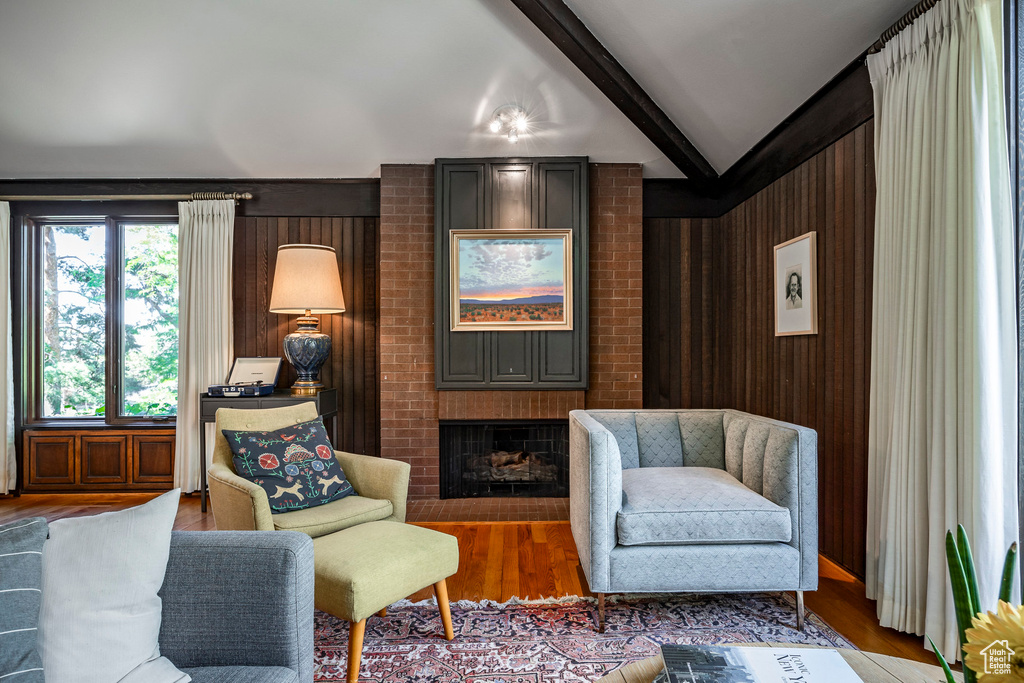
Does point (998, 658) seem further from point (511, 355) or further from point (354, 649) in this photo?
point (511, 355)

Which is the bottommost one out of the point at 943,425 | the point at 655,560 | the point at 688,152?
the point at 655,560

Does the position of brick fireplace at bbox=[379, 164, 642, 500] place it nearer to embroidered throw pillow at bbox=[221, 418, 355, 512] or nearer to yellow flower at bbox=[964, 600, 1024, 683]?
embroidered throw pillow at bbox=[221, 418, 355, 512]

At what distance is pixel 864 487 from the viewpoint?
242 centimetres

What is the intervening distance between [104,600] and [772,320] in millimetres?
3333

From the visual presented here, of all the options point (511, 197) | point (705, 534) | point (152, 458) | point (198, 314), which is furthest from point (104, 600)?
point (152, 458)

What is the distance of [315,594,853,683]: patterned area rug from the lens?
185 centimetres

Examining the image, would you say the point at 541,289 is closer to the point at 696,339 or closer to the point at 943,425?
the point at 696,339

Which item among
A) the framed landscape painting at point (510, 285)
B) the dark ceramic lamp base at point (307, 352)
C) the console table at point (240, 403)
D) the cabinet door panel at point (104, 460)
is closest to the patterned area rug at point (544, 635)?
the console table at point (240, 403)

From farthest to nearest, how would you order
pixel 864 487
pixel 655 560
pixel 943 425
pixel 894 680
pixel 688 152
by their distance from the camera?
pixel 688 152, pixel 864 487, pixel 655 560, pixel 943 425, pixel 894 680

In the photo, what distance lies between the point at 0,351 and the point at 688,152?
5.13 meters

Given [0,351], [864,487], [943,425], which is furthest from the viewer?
[0,351]

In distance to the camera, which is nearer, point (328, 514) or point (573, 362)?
point (328, 514)

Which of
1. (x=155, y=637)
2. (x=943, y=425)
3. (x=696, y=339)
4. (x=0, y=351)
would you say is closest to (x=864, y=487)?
(x=943, y=425)

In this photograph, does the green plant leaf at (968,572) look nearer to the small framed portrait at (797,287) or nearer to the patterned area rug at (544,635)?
the patterned area rug at (544,635)
